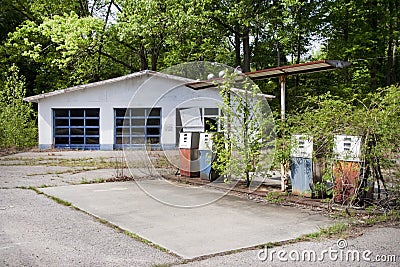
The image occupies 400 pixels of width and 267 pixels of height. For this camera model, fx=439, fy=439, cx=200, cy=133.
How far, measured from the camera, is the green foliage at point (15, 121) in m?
20.4

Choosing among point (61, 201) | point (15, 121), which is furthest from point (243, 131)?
point (15, 121)

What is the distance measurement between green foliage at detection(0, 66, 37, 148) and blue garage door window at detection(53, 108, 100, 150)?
1680 mm

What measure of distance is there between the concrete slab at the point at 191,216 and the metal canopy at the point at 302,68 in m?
2.46

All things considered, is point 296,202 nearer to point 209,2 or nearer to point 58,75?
point 209,2

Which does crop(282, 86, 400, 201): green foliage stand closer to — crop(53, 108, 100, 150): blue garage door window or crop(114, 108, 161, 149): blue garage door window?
crop(114, 108, 161, 149): blue garage door window

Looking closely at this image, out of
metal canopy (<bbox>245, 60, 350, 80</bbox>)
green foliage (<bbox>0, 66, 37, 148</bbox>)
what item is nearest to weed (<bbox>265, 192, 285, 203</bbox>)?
metal canopy (<bbox>245, 60, 350, 80</bbox>)

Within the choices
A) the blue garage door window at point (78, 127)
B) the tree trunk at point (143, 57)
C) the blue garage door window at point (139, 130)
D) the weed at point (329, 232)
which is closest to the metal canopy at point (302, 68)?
the weed at point (329, 232)

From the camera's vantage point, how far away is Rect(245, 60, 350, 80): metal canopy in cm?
732

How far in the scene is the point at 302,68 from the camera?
7918mm

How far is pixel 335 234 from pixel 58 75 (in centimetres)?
2631

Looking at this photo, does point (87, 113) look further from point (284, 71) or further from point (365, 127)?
point (365, 127)

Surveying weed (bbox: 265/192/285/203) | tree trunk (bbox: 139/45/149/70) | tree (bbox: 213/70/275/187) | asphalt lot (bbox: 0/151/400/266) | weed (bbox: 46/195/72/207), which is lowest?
asphalt lot (bbox: 0/151/400/266)

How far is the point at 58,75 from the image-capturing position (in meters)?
28.9

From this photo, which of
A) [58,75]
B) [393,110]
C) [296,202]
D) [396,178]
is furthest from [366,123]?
[58,75]
